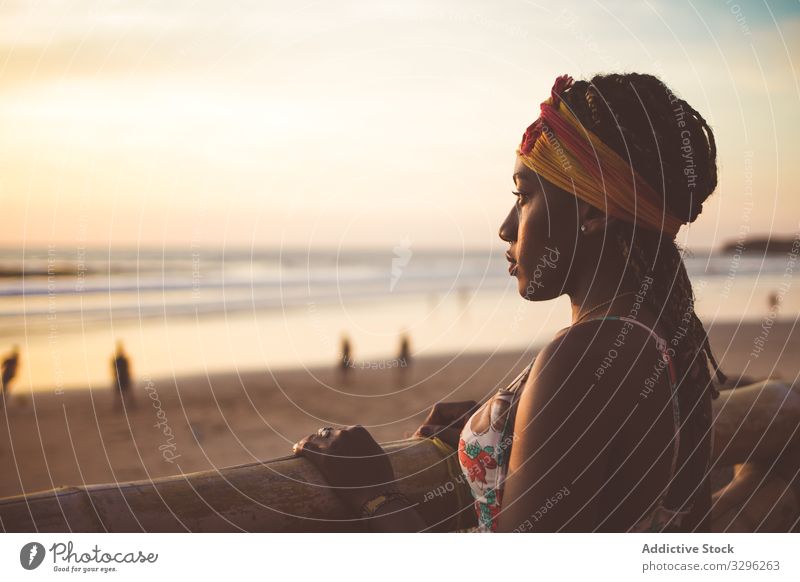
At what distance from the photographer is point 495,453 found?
7.58 ft

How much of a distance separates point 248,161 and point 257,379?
815cm

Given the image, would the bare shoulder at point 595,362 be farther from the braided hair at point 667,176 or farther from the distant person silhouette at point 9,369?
the distant person silhouette at point 9,369

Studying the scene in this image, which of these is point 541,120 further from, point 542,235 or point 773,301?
point 773,301

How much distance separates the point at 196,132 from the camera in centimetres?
425

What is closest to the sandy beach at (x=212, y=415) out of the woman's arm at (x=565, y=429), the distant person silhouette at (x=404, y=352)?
the distant person silhouette at (x=404, y=352)

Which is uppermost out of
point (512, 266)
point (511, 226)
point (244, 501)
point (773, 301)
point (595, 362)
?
point (773, 301)

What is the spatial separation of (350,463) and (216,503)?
36 centimetres

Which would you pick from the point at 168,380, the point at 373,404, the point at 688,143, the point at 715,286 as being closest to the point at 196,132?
the point at 688,143

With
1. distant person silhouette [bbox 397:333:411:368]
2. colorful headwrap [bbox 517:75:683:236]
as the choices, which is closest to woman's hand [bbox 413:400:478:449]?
colorful headwrap [bbox 517:75:683:236]

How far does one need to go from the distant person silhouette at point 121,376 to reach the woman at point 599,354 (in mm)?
Answer: 8147

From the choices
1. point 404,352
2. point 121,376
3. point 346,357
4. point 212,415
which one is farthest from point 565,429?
point 404,352

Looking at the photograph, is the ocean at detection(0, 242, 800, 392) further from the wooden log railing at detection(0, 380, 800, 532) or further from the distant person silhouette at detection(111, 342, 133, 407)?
the wooden log railing at detection(0, 380, 800, 532)

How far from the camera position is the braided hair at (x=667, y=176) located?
2.26m

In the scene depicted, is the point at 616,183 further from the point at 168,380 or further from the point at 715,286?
the point at 715,286
